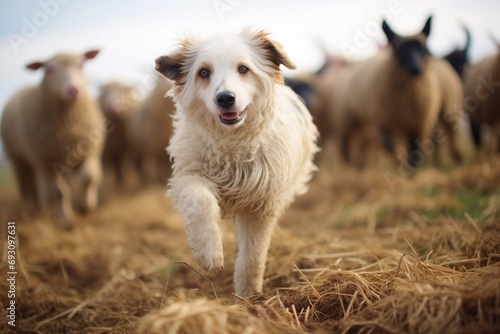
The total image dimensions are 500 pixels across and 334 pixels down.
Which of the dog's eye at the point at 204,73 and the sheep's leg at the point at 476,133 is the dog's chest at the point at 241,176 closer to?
the dog's eye at the point at 204,73

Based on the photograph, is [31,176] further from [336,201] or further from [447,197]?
[447,197]

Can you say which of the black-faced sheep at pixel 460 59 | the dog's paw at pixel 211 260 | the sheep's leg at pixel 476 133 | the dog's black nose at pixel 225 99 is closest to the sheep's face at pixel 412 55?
the black-faced sheep at pixel 460 59

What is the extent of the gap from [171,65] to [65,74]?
3620mm

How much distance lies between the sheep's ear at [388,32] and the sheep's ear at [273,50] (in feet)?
15.1

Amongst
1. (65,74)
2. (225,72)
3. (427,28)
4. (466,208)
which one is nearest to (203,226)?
(225,72)

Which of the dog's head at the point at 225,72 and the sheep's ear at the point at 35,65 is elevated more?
the dog's head at the point at 225,72

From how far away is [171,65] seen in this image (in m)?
3.30

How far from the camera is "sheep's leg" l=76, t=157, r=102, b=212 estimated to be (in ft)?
23.1

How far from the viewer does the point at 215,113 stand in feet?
9.70

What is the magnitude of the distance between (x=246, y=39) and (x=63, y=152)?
4.33 meters

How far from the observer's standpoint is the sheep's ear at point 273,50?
3248 mm

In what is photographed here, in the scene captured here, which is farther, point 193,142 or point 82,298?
point 82,298

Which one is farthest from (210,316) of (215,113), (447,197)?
(447,197)

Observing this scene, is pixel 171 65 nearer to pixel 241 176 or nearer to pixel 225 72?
pixel 225 72
